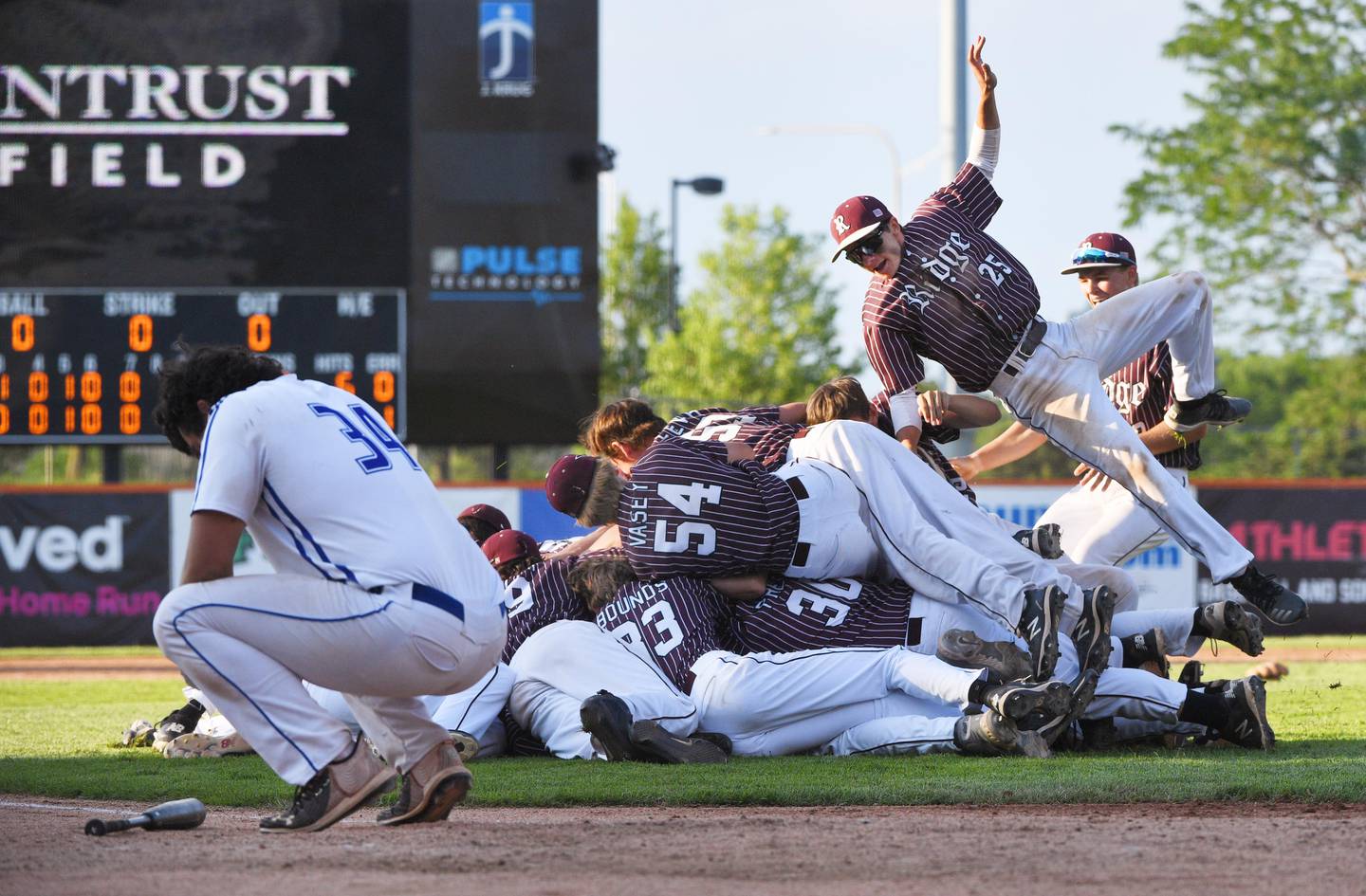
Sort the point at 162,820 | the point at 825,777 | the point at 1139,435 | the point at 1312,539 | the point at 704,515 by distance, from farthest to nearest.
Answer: the point at 1312,539 → the point at 1139,435 → the point at 704,515 → the point at 825,777 → the point at 162,820

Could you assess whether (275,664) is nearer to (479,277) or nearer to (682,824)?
(682,824)

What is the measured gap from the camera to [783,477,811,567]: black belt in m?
6.34

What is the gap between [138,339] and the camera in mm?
14047

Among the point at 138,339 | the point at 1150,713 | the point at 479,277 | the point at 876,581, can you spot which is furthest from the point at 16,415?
the point at 1150,713

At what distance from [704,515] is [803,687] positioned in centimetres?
74

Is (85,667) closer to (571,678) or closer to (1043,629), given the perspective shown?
(571,678)

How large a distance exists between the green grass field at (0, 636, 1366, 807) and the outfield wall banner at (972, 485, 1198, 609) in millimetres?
8371

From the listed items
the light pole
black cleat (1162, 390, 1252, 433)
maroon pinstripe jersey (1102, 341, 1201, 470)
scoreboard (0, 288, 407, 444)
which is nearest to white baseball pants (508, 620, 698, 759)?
black cleat (1162, 390, 1252, 433)

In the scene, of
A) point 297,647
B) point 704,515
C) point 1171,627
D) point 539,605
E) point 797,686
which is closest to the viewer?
point 297,647

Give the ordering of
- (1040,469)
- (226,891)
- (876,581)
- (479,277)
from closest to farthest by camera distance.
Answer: (226,891), (876,581), (479,277), (1040,469)

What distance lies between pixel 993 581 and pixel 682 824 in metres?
1.95

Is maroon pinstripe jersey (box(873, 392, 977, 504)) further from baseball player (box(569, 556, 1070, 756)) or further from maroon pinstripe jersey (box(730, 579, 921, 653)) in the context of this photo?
baseball player (box(569, 556, 1070, 756))

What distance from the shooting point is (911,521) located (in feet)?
20.6

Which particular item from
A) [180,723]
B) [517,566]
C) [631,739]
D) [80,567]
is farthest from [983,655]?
[80,567]
